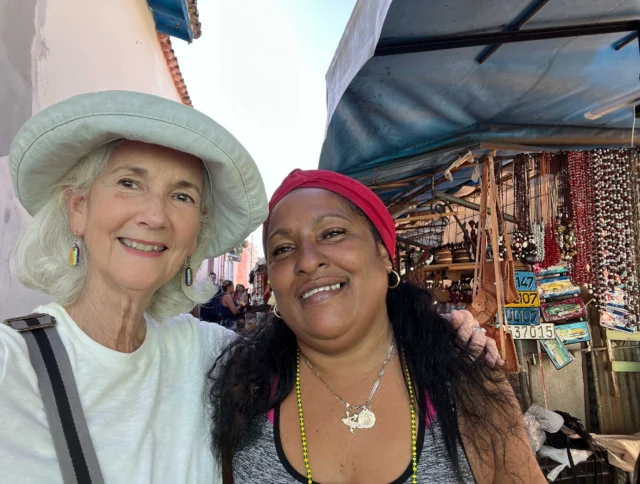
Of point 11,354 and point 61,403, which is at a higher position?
point 11,354

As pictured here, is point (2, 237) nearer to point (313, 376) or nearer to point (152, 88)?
point (313, 376)

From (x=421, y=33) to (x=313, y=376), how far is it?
1.77 metres

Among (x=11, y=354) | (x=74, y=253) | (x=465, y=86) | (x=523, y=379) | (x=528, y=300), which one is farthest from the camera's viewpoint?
(x=523, y=379)

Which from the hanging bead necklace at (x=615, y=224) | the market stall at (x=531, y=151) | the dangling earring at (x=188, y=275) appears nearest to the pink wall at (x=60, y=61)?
the dangling earring at (x=188, y=275)

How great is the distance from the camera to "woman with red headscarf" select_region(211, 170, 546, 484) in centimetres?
141

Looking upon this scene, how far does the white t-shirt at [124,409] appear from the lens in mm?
983

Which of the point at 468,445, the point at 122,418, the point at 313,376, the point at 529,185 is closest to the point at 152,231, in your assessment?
the point at 122,418

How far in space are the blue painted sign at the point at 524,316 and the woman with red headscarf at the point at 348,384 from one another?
1.80 meters

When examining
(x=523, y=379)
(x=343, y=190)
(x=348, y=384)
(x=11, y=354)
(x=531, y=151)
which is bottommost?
(x=523, y=379)

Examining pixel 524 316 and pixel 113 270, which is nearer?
pixel 113 270

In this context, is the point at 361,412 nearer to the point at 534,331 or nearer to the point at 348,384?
the point at 348,384

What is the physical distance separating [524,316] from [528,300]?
0.14 m

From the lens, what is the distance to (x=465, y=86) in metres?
2.55

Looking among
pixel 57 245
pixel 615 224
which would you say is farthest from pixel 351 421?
pixel 615 224
